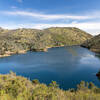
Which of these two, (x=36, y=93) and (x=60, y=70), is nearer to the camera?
(x=36, y=93)

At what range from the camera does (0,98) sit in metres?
6.24

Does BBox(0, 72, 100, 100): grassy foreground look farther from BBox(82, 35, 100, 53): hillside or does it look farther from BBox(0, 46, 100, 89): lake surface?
BBox(82, 35, 100, 53): hillside

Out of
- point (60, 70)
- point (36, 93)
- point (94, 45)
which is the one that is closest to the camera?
point (36, 93)

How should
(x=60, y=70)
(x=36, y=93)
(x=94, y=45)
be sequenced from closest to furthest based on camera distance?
(x=36, y=93) < (x=60, y=70) < (x=94, y=45)

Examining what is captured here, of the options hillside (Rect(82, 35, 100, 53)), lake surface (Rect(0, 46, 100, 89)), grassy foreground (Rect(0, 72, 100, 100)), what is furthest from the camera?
hillside (Rect(82, 35, 100, 53))

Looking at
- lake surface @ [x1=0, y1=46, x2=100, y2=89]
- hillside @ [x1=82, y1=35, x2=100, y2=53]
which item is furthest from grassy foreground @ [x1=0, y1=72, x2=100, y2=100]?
hillside @ [x1=82, y1=35, x2=100, y2=53]

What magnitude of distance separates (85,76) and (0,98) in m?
31.9

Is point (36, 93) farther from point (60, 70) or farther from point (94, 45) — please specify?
point (94, 45)

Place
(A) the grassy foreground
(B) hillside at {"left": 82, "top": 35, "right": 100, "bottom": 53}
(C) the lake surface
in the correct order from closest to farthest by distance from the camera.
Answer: (A) the grassy foreground, (C) the lake surface, (B) hillside at {"left": 82, "top": 35, "right": 100, "bottom": 53}

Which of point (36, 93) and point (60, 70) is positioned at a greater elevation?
point (36, 93)

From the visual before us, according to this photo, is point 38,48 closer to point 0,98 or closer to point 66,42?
point 66,42

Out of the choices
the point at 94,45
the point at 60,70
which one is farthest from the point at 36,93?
the point at 94,45

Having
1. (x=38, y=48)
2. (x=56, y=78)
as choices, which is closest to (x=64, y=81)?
(x=56, y=78)

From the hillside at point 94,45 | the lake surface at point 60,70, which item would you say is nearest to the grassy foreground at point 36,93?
the lake surface at point 60,70
